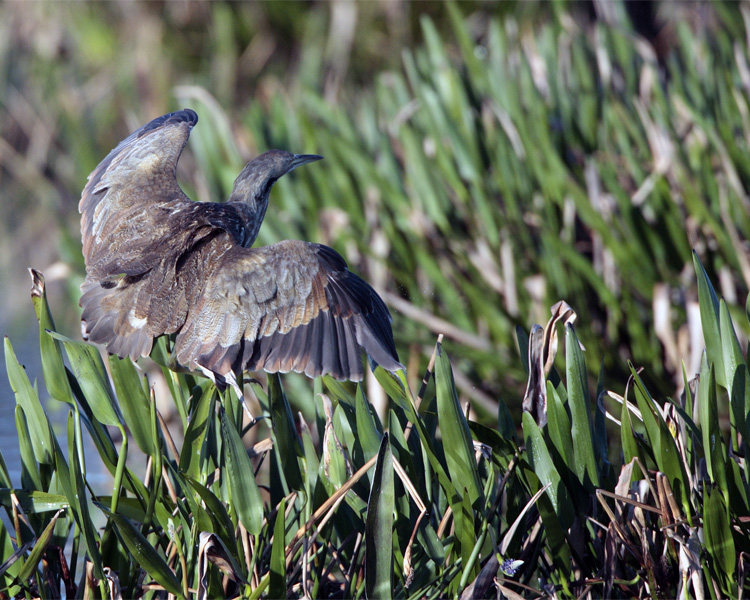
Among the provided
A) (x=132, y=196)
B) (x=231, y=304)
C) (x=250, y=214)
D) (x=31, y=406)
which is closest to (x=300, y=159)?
(x=250, y=214)

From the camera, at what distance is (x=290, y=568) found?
6.47ft

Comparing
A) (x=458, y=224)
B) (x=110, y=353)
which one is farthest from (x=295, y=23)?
(x=110, y=353)

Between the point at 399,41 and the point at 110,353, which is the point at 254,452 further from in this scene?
the point at 399,41

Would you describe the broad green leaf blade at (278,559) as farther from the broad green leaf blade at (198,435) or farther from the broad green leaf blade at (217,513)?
the broad green leaf blade at (198,435)

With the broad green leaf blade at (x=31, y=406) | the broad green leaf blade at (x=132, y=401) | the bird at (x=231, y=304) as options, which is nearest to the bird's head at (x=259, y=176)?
the bird at (x=231, y=304)

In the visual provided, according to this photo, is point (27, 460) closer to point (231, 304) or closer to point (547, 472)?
point (231, 304)

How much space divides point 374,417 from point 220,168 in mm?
3004

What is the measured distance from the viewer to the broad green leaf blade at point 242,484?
73.3 inches

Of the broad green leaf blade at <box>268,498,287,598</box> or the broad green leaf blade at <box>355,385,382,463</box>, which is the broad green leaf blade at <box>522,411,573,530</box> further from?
the broad green leaf blade at <box>268,498,287,598</box>

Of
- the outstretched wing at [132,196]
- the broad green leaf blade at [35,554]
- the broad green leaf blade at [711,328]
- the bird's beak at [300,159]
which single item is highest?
the outstretched wing at [132,196]

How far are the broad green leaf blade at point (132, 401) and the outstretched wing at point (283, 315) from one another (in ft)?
0.55

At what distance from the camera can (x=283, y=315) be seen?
79.9 inches

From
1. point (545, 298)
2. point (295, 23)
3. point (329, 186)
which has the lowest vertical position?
point (545, 298)

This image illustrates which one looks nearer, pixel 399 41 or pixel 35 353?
pixel 35 353
